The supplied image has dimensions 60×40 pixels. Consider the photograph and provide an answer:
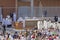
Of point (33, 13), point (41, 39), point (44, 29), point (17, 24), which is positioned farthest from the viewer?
point (33, 13)

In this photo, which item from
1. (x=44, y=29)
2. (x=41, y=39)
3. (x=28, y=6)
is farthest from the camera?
(x=28, y=6)

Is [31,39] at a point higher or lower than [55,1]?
lower

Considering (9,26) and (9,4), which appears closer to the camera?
(9,26)

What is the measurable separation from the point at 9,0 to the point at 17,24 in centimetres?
341

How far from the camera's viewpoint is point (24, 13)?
26.0ft

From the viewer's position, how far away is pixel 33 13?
25.1 feet

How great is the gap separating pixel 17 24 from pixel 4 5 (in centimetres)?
340

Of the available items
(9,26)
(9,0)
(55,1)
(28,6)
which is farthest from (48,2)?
(9,26)

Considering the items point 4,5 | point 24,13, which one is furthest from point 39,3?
point 4,5

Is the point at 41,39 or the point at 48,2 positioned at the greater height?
the point at 48,2

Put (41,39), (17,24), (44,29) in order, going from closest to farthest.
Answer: (41,39) < (44,29) < (17,24)

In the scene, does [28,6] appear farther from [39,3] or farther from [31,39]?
[31,39]

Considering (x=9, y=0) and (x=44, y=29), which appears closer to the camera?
(x=44, y=29)

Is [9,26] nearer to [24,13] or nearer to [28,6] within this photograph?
[24,13]
